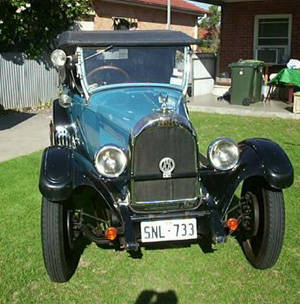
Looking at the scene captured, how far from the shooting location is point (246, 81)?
37.1ft

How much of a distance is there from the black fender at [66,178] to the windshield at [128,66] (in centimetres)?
110

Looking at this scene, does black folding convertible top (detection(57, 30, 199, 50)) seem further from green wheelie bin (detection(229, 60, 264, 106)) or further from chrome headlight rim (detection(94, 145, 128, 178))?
green wheelie bin (detection(229, 60, 264, 106))

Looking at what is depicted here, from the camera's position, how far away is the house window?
12.7 metres

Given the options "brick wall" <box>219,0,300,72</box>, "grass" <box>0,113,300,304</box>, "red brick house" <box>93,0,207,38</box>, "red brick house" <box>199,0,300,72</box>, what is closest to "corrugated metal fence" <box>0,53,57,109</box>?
"red brick house" <box>93,0,207,38</box>

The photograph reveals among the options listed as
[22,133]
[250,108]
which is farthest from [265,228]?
[250,108]

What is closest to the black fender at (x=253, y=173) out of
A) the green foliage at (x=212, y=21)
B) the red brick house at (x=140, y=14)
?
the red brick house at (x=140, y=14)

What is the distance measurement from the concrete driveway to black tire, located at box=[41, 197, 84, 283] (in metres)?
3.89

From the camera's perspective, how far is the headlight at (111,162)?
128 inches

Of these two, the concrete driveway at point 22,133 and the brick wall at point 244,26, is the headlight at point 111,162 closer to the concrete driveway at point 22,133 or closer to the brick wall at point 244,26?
the concrete driveway at point 22,133

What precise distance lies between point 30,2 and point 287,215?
31.1 feet

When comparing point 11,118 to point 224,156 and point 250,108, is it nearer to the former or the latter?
point 250,108

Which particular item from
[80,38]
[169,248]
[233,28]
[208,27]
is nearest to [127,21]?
[233,28]

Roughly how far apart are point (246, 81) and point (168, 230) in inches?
342

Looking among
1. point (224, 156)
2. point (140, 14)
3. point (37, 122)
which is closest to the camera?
point (224, 156)
